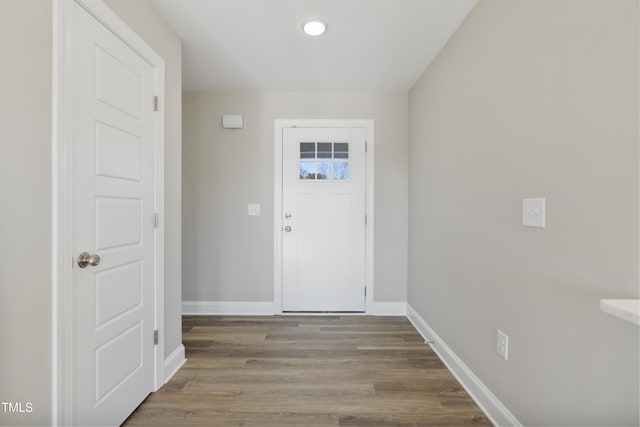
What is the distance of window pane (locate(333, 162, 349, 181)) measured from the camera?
304 centimetres

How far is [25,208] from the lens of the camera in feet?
3.31

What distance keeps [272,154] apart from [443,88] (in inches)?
66.4

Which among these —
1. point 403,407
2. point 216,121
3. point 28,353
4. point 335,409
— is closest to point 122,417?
point 28,353

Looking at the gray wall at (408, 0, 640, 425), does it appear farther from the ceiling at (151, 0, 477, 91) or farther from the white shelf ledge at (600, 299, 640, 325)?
the ceiling at (151, 0, 477, 91)

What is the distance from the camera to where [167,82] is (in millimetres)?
1903

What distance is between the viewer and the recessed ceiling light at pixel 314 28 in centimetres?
190

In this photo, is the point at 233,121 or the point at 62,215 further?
the point at 233,121

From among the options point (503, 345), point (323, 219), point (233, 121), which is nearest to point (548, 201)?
point (503, 345)

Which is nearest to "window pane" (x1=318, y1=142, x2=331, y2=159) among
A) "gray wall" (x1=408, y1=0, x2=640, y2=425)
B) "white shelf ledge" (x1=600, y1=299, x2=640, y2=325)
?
"gray wall" (x1=408, y1=0, x2=640, y2=425)

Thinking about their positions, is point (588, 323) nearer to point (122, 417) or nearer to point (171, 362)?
point (122, 417)

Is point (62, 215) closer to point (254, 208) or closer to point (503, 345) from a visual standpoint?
point (254, 208)

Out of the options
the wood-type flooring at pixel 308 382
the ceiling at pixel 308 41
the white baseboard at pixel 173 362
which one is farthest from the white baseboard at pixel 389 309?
the ceiling at pixel 308 41

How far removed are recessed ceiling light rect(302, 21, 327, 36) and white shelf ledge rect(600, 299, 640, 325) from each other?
79.4 inches

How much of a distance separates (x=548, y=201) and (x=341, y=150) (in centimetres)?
208
